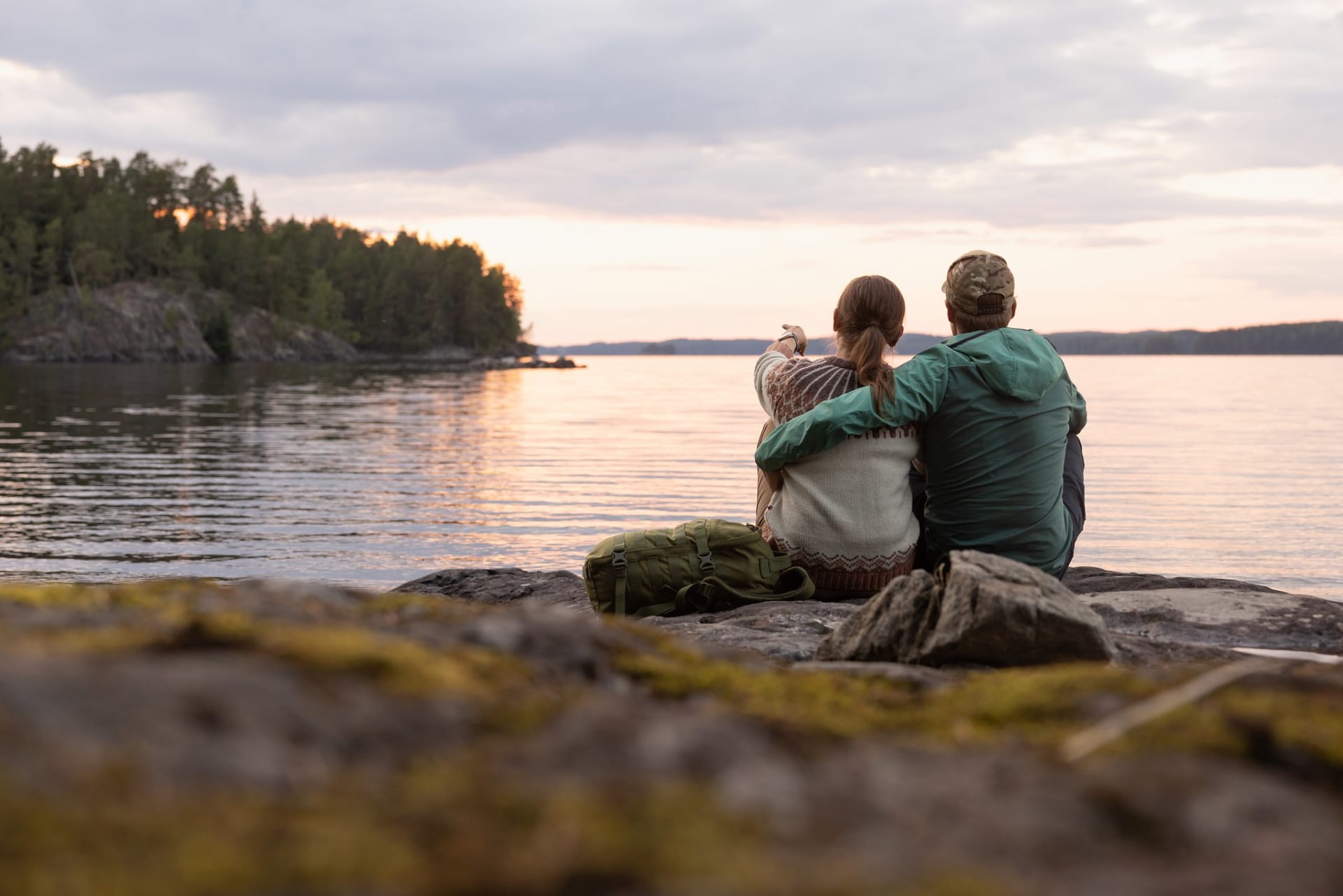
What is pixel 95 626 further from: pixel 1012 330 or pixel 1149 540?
pixel 1149 540

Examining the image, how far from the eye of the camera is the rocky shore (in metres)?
1.37

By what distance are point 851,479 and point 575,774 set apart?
4.96 m

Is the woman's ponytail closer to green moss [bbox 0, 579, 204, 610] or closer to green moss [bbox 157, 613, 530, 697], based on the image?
green moss [bbox 0, 579, 204, 610]

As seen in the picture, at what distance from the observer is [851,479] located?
645 cm

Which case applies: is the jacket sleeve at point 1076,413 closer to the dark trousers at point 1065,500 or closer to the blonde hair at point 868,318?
the dark trousers at point 1065,500

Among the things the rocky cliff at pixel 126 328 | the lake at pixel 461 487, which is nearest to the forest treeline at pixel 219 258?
the rocky cliff at pixel 126 328

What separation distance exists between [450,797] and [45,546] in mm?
16034

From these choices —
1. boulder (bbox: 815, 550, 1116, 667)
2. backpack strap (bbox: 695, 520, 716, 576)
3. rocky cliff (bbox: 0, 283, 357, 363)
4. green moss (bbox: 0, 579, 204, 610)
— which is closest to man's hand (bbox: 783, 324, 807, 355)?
backpack strap (bbox: 695, 520, 716, 576)

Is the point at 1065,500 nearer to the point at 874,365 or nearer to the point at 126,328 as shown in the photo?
the point at 874,365

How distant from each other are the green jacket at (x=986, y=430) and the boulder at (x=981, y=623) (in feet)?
6.80

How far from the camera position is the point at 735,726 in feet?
6.49

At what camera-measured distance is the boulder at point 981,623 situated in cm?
387

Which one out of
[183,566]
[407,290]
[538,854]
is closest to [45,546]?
[183,566]

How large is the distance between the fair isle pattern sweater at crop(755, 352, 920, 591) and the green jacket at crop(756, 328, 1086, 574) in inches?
5.8
